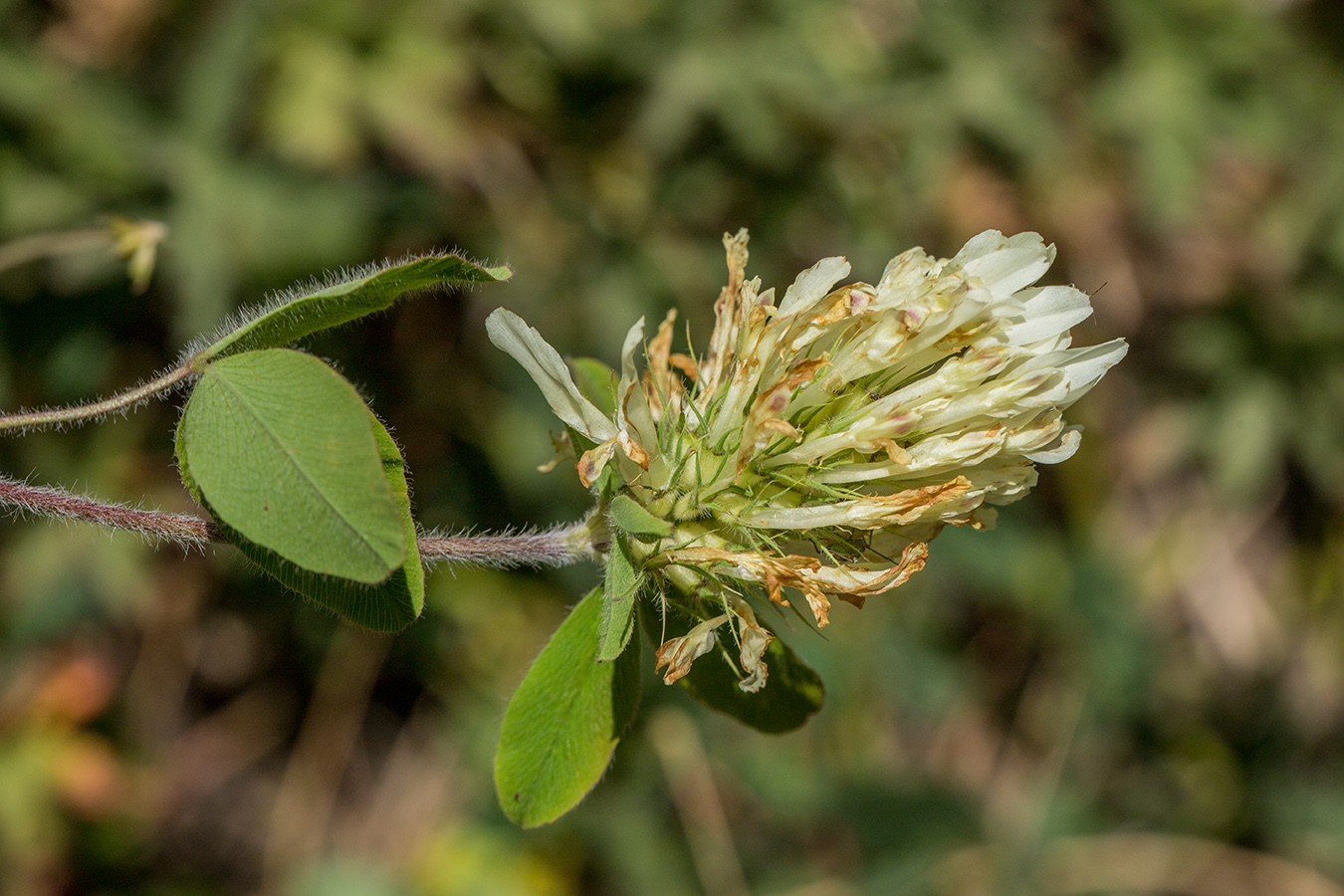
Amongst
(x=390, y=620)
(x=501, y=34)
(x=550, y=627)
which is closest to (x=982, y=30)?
(x=501, y=34)

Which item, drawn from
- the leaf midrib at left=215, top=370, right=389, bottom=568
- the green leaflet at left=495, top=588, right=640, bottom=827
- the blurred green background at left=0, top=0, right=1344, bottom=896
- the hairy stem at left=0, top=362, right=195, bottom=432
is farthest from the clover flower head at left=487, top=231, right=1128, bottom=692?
the blurred green background at left=0, top=0, right=1344, bottom=896

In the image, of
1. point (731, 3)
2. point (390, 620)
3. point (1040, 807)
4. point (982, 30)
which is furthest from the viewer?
point (1040, 807)

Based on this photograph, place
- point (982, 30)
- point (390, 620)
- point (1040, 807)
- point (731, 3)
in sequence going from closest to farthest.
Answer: point (390, 620)
point (731, 3)
point (982, 30)
point (1040, 807)

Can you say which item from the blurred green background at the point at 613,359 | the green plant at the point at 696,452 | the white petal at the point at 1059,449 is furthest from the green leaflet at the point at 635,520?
the blurred green background at the point at 613,359

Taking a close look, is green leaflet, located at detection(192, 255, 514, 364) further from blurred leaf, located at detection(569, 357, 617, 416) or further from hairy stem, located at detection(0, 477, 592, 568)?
blurred leaf, located at detection(569, 357, 617, 416)

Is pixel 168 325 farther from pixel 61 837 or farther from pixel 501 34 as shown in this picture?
pixel 61 837

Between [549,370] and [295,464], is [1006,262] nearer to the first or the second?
[549,370]

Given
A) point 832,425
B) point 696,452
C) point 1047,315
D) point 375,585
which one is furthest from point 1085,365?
point 375,585
